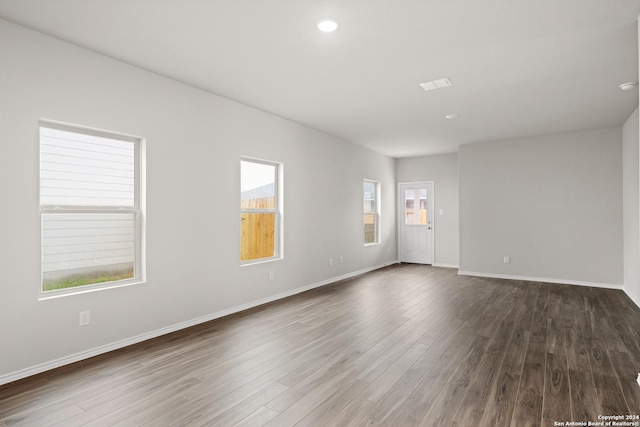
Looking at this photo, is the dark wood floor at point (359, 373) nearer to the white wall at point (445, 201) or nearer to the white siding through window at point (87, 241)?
the white siding through window at point (87, 241)

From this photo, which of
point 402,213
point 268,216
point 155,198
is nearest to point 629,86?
point 268,216

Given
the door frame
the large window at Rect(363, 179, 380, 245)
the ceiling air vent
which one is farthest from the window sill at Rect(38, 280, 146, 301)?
the door frame

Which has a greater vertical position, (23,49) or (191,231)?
(23,49)

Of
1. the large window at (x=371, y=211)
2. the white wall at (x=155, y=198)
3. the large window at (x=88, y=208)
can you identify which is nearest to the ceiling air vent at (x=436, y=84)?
the white wall at (x=155, y=198)

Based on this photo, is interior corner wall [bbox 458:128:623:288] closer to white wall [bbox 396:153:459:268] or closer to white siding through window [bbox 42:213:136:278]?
white wall [bbox 396:153:459:268]

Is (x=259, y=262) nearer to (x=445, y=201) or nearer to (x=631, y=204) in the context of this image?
(x=445, y=201)

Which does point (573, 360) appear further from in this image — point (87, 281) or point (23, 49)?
point (23, 49)

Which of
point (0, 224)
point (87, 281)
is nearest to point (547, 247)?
point (87, 281)

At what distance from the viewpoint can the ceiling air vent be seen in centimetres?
377

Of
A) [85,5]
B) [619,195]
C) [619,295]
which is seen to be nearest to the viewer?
[85,5]

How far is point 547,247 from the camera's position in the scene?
6359 mm

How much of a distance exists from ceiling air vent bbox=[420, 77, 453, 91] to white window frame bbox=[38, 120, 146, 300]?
3.03 meters

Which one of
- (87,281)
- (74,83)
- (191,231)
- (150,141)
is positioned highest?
(74,83)

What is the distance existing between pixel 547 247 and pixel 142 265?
6.53 metres
